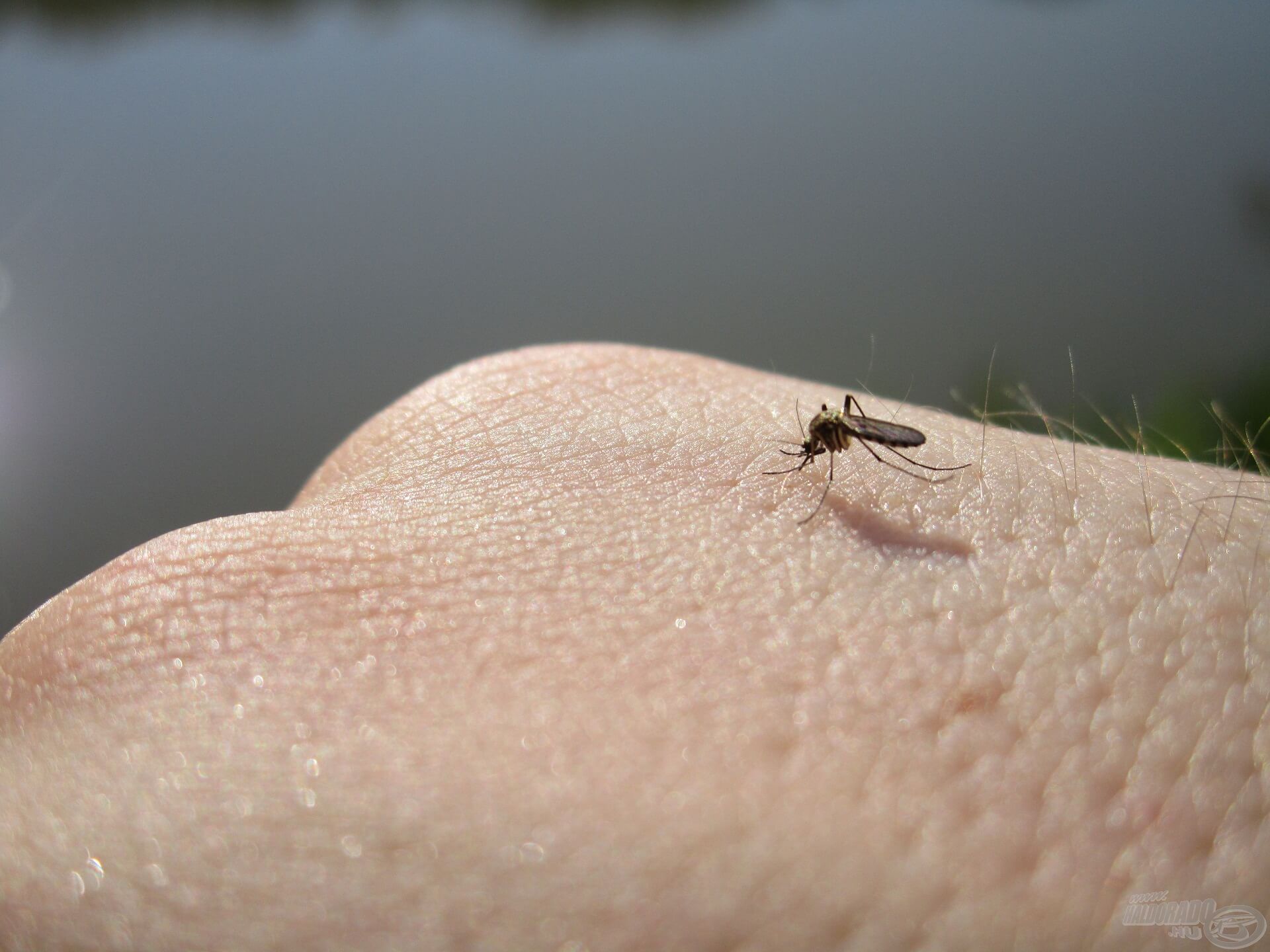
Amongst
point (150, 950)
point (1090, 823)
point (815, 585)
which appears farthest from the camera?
point (815, 585)

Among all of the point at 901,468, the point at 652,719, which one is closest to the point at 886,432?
the point at 901,468

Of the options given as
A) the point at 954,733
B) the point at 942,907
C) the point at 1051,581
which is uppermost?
the point at 1051,581

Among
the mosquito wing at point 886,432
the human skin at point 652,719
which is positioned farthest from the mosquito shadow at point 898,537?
the mosquito wing at point 886,432

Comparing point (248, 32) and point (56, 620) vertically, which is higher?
point (248, 32)

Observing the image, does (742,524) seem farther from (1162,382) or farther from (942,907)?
(1162,382)

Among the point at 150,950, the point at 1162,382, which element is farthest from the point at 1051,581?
the point at 1162,382

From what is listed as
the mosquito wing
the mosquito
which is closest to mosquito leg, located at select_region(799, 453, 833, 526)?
the mosquito
